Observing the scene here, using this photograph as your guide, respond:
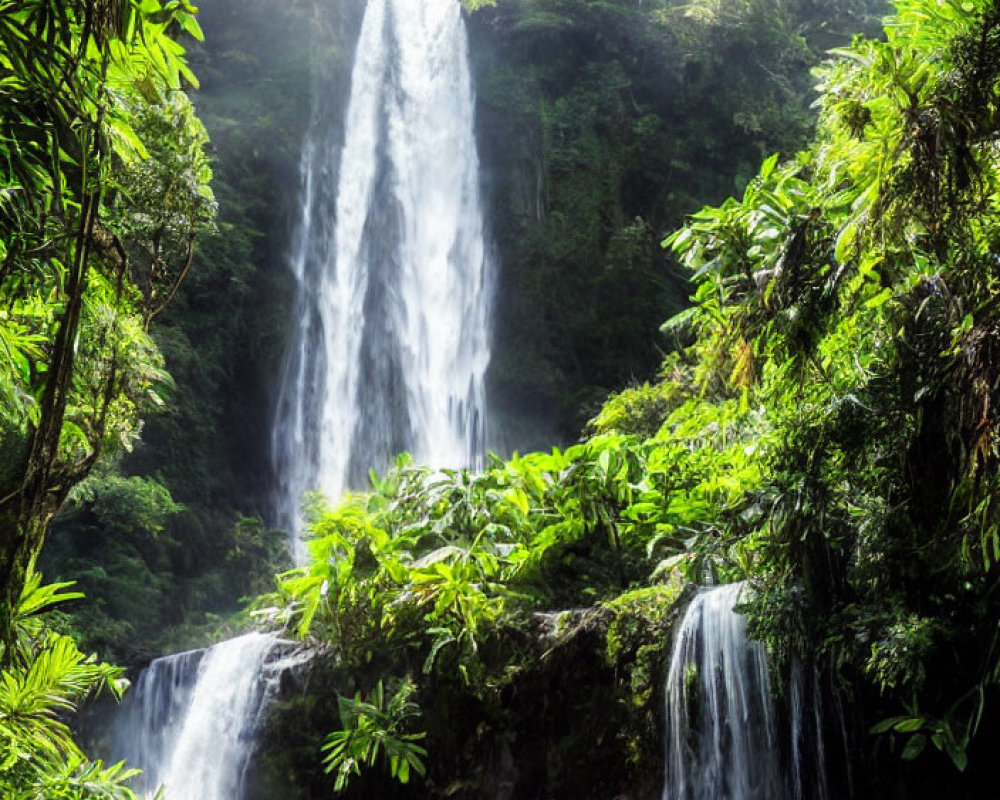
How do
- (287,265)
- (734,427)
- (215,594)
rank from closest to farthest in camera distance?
(734,427) < (215,594) < (287,265)

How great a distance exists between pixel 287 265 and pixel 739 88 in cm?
1061

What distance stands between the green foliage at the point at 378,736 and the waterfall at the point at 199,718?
1.25 metres

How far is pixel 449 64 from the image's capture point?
2062 cm

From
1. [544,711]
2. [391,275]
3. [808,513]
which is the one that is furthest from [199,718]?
[391,275]

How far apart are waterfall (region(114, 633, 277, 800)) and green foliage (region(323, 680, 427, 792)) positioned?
1.25 meters

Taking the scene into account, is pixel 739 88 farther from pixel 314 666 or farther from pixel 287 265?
pixel 314 666

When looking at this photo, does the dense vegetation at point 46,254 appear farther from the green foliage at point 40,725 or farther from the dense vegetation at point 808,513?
the dense vegetation at point 808,513

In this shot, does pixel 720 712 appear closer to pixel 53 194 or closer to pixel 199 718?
pixel 53 194

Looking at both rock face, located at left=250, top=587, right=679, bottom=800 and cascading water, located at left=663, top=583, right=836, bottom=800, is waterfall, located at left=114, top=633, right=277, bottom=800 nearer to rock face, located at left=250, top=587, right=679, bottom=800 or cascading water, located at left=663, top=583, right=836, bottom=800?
rock face, located at left=250, top=587, right=679, bottom=800

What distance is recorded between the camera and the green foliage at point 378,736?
17.5 ft

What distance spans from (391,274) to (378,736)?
14.3m

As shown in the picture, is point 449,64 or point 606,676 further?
→ point 449,64

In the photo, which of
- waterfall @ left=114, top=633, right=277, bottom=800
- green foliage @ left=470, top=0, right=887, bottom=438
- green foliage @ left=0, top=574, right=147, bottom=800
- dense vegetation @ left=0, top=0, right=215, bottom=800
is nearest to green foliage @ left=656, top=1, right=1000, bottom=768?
dense vegetation @ left=0, top=0, right=215, bottom=800

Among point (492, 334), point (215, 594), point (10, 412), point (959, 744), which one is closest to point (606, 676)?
point (959, 744)
